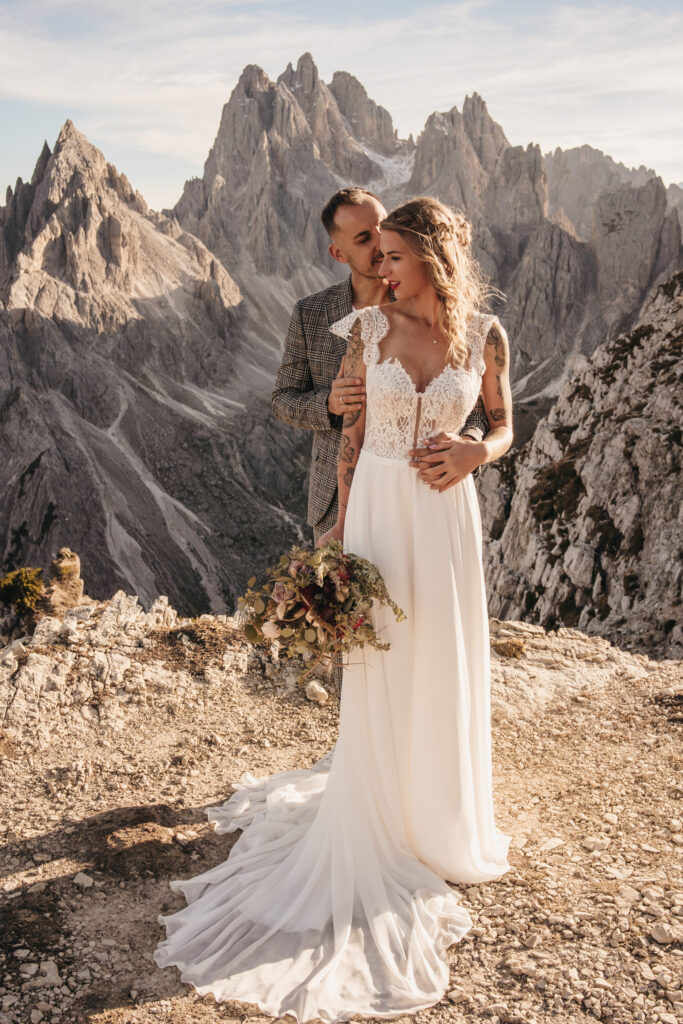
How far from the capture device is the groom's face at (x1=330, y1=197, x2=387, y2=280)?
259 inches

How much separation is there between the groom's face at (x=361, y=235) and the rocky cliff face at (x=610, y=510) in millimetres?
21176

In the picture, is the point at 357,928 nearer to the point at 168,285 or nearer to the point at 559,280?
the point at 168,285

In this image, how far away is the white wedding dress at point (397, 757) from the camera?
5496 millimetres

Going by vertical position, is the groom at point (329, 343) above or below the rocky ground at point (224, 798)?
above

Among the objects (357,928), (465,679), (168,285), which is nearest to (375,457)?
(465,679)

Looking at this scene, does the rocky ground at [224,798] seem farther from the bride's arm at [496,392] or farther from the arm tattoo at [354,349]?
the arm tattoo at [354,349]

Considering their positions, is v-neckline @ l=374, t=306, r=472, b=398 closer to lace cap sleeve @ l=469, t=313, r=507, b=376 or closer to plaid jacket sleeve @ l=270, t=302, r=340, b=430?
lace cap sleeve @ l=469, t=313, r=507, b=376

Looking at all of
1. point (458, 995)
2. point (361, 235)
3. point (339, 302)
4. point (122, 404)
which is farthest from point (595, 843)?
point (122, 404)

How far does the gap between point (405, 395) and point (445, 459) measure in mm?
539

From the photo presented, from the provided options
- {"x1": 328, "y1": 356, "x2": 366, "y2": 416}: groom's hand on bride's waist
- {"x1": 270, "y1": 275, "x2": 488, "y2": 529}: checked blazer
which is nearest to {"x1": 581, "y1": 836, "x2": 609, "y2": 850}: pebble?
{"x1": 270, "y1": 275, "x2": 488, "y2": 529}: checked blazer

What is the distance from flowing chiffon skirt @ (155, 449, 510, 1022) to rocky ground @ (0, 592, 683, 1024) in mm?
408

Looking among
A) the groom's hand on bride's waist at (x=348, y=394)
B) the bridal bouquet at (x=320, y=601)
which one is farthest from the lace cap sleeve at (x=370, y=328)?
the bridal bouquet at (x=320, y=601)

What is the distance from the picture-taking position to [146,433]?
113 m

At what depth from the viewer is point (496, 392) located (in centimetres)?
590
